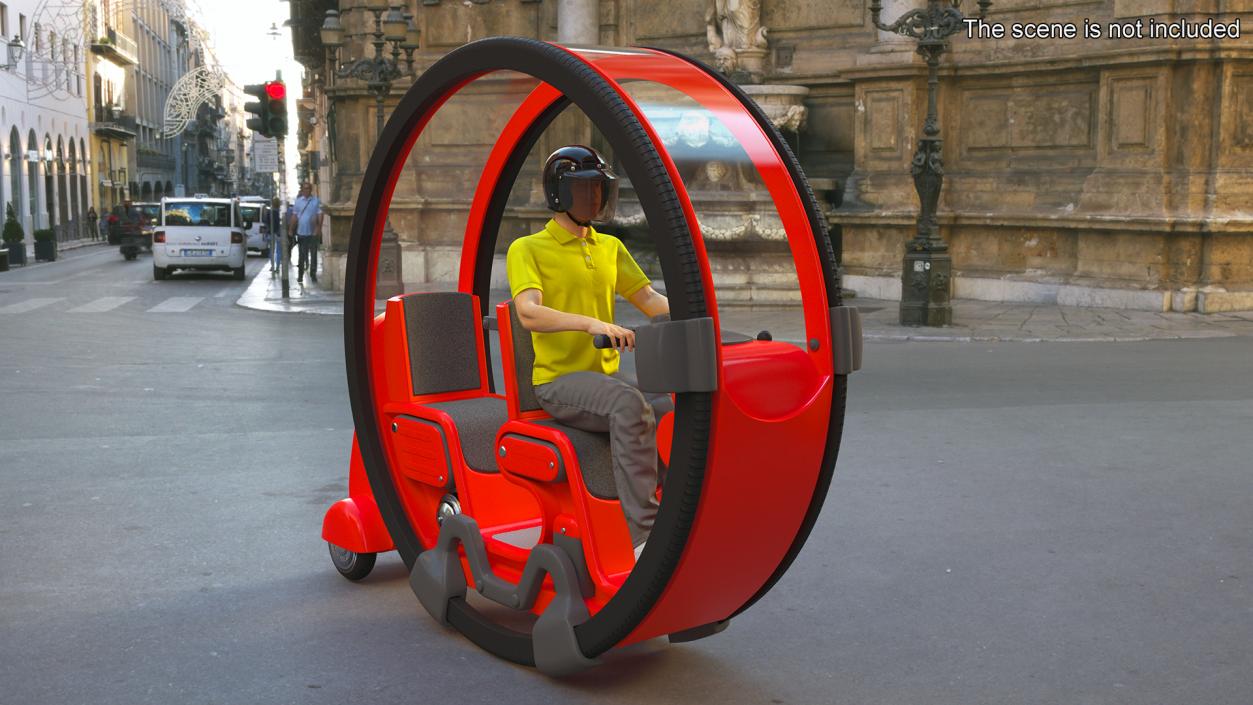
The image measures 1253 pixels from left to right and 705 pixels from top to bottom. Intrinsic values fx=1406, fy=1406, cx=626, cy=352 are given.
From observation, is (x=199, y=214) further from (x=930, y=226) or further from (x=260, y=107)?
(x=930, y=226)

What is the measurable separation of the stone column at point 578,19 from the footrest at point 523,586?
1827cm

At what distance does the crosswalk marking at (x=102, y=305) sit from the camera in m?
18.6

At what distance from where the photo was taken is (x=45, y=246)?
3628 centimetres

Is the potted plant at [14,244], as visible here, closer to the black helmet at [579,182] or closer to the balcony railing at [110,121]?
the black helmet at [579,182]

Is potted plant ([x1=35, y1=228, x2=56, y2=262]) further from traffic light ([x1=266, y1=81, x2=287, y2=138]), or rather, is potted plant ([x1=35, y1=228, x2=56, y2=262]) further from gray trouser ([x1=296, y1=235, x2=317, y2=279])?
traffic light ([x1=266, y1=81, x2=287, y2=138])

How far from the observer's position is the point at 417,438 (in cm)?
509

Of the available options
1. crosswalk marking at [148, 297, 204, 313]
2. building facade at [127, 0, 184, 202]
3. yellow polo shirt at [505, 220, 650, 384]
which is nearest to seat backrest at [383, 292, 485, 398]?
yellow polo shirt at [505, 220, 650, 384]

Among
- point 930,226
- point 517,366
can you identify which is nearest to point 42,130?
point 930,226

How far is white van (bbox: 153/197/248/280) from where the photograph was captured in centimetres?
2639

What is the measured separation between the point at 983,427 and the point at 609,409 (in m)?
5.18

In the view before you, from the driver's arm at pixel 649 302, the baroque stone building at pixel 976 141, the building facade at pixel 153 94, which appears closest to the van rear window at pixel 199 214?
the baroque stone building at pixel 976 141

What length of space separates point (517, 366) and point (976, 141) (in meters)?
15.8

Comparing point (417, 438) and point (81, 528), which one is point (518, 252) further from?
point (81, 528)

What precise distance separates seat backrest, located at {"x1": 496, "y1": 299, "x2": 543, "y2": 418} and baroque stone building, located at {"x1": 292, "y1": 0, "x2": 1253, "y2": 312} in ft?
29.4
